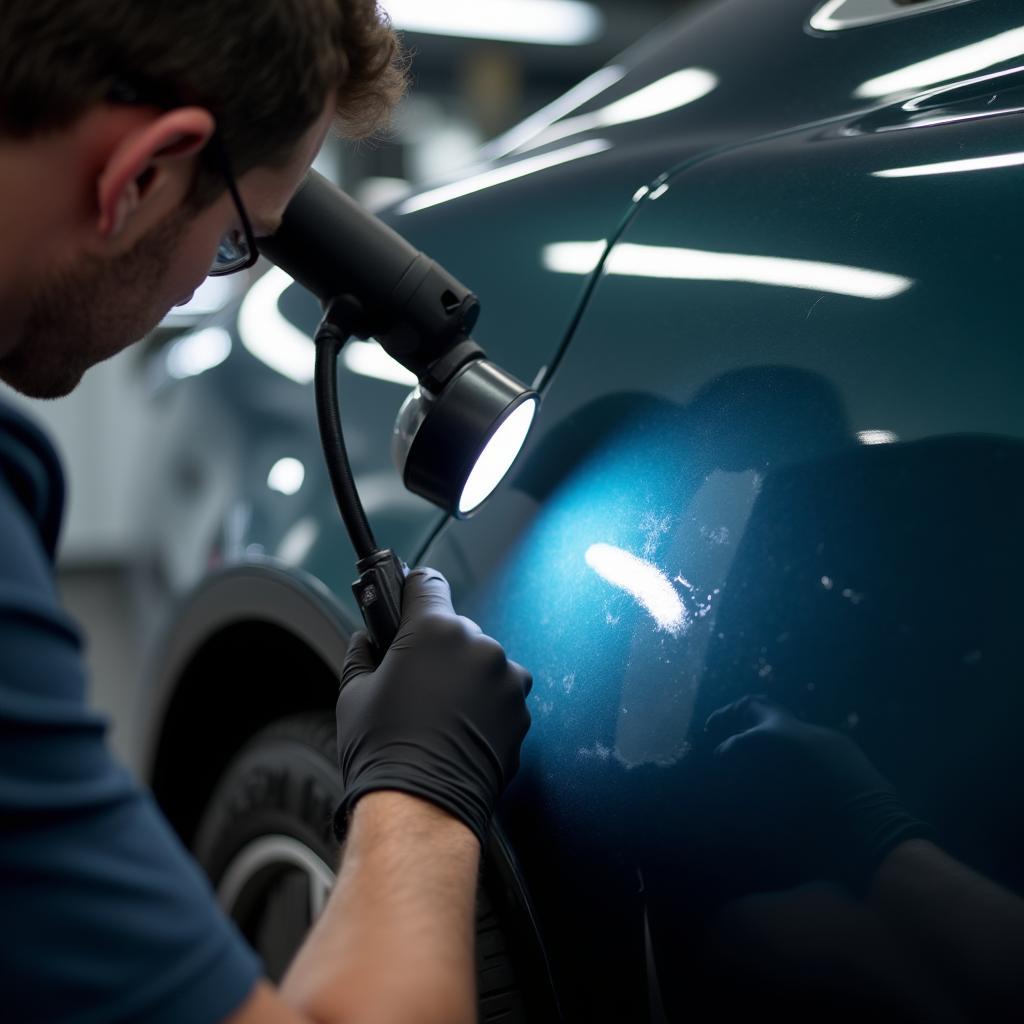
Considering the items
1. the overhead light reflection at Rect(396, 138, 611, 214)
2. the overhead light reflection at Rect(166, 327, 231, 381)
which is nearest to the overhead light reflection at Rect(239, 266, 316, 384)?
the overhead light reflection at Rect(166, 327, 231, 381)

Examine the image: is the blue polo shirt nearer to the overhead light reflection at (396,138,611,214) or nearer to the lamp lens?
the lamp lens

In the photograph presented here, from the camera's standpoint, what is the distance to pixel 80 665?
25.7 inches

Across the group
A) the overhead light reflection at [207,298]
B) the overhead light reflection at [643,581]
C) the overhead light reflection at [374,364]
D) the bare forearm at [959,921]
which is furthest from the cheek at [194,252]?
the overhead light reflection at [207,298]

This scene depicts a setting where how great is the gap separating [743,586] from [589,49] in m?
8.90

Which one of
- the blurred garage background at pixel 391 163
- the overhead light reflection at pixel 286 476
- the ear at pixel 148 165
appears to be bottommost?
the blurred garage background at pixel 391 163

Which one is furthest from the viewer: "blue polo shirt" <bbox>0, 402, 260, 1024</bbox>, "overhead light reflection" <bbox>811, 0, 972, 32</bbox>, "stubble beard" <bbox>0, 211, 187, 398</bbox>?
"overhead light reflection" <bbox>811, 0, 972, 32</bbox>

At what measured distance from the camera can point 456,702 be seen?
2.77 ft

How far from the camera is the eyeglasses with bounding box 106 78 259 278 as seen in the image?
0.76m

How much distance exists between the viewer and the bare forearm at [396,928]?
0.71 m

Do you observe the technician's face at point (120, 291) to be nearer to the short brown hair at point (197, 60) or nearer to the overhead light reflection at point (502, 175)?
the short brown hair at point (197, 60)

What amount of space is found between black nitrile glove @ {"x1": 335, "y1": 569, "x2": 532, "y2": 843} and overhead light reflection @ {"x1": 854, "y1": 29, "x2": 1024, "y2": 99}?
1.79 ft

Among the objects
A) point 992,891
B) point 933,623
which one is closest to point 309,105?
point 933,623

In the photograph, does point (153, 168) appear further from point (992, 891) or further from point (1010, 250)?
point (992, 891)

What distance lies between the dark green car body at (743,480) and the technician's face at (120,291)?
246 mm
